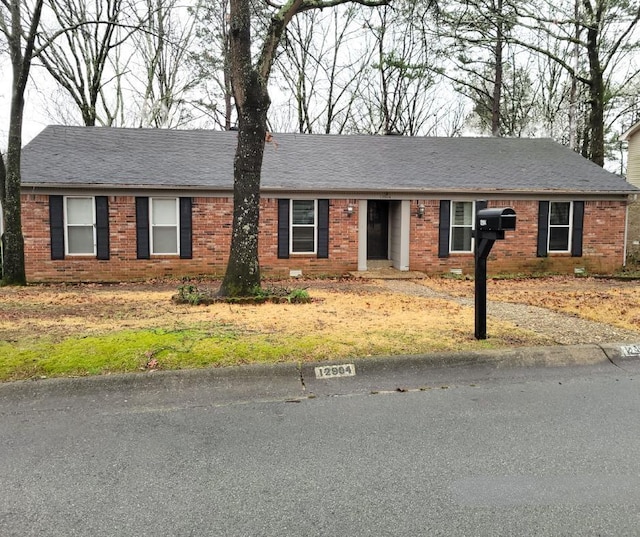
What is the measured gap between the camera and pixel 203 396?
4.50m

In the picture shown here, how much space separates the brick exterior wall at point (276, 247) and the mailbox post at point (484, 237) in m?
8.54

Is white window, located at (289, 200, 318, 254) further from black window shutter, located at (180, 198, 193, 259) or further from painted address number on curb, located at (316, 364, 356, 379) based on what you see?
painted address number on curb, located at (316, 364, 356, 379)

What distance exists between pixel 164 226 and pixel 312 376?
10.2 m

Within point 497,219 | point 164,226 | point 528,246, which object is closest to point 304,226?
point 164,226

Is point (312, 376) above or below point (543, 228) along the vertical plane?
below

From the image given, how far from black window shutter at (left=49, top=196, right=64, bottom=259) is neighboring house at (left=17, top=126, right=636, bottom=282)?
0.03 m

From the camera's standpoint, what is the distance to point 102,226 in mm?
13516

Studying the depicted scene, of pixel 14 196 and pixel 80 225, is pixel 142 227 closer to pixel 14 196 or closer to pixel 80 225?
pixel 80 225

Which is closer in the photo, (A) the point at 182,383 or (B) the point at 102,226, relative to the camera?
(A) the point at 182,383

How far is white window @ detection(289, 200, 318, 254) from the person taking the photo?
1448 centimetres

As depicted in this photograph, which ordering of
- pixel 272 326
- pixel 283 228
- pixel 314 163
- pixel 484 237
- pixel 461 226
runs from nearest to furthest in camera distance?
pixel 484 237 → pixel 272 326 → pixel 283 228 → pixel 461 226 → pixel 314 163

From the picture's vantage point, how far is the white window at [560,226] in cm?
1552

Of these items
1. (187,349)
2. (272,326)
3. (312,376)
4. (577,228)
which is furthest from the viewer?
(577,228)

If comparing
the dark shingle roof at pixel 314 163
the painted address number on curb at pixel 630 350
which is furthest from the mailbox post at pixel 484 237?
the dark shingle roof at pixel 314 163
